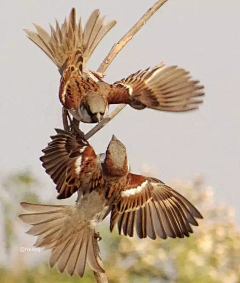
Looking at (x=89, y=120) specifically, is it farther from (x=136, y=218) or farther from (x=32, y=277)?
(x=32, y=277)

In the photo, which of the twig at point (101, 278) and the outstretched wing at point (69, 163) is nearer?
the twig at point (101, 278)

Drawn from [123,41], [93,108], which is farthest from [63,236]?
[123,41]

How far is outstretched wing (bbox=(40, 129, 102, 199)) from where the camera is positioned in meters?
2.01

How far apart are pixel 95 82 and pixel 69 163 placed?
0.53 metres

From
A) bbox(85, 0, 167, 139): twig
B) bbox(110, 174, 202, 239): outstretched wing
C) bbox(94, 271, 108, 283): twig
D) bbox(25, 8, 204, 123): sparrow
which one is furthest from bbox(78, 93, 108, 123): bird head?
bbox(94, 271, 108, 283): twig

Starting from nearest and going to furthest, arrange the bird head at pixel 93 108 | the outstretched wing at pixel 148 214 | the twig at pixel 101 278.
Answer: the twig at pixel 101 278 → the outstretched wing at pixel 148 214 → the bird head at pixel 93 108

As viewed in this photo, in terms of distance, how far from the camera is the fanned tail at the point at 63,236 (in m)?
2.05

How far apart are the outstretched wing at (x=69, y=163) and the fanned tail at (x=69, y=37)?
2.20 feet

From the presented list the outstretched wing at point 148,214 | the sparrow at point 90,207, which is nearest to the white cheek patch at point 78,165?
the sparrow at point 90,207

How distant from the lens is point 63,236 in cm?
216

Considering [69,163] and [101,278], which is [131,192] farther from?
[101,278]

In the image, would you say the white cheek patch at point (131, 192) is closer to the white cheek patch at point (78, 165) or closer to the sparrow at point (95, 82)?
the white cheek patch at point (78, 165)

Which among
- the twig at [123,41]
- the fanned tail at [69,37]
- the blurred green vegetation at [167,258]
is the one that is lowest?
the blurred green vegetation at [167,258]

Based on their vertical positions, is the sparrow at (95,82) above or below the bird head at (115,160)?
above
